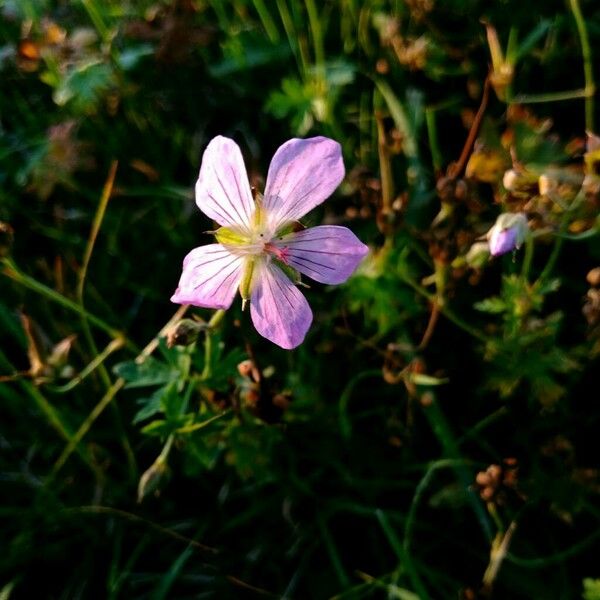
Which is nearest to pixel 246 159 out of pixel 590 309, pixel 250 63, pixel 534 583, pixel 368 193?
pixel 250 63

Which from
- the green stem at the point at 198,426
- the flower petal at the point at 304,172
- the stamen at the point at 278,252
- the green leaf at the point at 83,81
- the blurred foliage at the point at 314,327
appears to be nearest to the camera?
the flower petal at the point at 304,172

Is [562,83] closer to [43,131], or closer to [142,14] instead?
[142,14]

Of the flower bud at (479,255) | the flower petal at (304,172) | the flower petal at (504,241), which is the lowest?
the flower bud at (479,255)

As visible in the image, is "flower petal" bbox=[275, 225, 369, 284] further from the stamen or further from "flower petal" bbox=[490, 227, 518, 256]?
"flower petal" bbox=[490, 227, 518, 256]

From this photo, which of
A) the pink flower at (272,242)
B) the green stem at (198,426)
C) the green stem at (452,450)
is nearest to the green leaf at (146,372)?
the green stem at (198,426)

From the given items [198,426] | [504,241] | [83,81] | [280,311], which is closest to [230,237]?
[280,311]

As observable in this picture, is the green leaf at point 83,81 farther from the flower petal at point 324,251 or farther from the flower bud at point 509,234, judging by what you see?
the flower bud at point 509,234

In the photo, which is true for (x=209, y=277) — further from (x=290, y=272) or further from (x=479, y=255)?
(x=479, y=255)

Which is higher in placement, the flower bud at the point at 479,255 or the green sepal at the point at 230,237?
the green sepal at the point at 230,237
